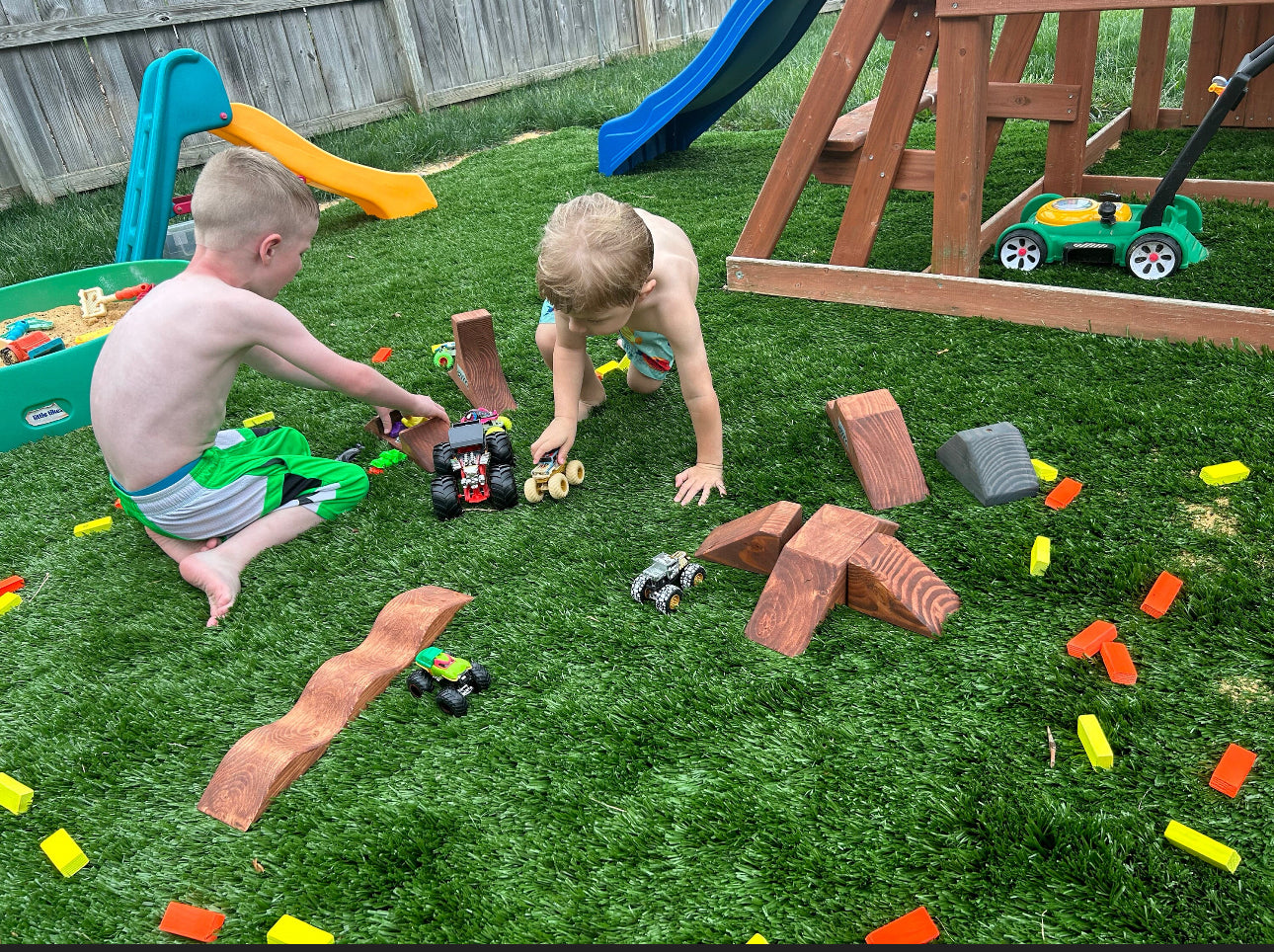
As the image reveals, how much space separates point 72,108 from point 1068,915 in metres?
9.80

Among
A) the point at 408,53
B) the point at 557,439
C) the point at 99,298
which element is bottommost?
the point at 557,439

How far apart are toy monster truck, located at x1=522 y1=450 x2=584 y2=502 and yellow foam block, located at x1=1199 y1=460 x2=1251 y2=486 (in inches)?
78.5

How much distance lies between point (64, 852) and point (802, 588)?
6.14 ft

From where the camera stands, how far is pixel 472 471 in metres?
2.99

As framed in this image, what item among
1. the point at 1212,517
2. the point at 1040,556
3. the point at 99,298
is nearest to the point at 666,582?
the point at 1040,556

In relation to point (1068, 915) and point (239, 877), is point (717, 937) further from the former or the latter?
point (239, 877)

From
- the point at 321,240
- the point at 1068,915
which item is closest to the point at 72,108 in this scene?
the point at 321,240

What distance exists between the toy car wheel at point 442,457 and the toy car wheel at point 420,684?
0.93 m

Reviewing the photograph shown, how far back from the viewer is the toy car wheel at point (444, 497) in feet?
9.74

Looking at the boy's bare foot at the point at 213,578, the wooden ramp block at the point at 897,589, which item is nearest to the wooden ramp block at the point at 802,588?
the wooden ramp block at the point at 897,589

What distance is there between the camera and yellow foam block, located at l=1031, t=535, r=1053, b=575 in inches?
92.7

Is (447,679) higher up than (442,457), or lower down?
lower down

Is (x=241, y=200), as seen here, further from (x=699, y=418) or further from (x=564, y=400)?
(x=699, y=418)

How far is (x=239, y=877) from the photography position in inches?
73.0
